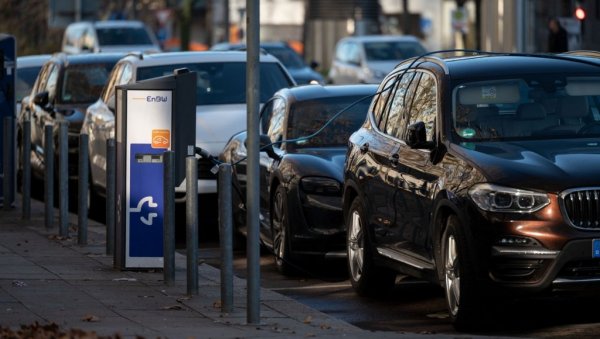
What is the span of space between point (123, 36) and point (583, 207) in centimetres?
3772

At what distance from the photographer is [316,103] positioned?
14953 millimetres

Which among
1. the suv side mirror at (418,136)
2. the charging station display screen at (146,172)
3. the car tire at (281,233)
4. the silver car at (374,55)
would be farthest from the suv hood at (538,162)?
the silver car at (374,55)

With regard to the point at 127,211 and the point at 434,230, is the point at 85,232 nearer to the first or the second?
the point at 127,211

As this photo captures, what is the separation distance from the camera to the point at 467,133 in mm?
10836

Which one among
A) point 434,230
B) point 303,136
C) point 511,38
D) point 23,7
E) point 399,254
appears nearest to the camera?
point 434,230

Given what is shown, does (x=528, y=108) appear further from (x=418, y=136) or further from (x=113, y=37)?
(x=113, y=37)

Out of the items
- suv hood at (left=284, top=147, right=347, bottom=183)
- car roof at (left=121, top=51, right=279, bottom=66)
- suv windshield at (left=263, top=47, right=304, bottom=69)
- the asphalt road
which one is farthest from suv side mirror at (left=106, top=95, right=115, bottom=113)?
suv windshield at (left=263, top=47, right=304, bottom=69)

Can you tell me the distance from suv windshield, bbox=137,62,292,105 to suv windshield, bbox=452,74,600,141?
22.9 feet

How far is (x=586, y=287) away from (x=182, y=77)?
4091mm

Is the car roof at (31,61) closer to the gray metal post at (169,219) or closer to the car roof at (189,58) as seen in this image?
the car roof at (189,58)

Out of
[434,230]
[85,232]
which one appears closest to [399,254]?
[434,230]

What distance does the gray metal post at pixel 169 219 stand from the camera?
38.7 ft

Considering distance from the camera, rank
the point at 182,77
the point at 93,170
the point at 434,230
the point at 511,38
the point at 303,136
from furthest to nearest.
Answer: the point at 511,38 < the point at 93,170 < the point at 303,136 < the point at 182,77 < the point at 434,230

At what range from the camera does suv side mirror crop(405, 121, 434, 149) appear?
10.8 m
